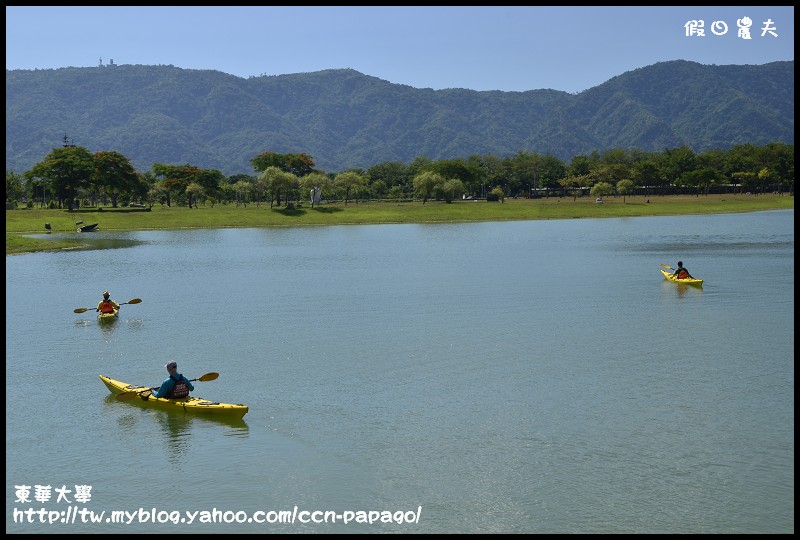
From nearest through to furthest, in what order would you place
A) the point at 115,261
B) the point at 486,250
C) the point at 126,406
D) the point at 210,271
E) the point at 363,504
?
the point at 363,504 → the point at 126,406 → the point at 210,271 → the point at 115,261 → the point at 486,250

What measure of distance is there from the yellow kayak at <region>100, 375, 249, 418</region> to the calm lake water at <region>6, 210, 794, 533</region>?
0.32 metres

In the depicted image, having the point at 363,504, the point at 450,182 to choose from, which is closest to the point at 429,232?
the point at 450,182

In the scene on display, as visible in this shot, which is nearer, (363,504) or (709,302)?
(363,504)

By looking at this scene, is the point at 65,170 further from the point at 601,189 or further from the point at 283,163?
the point at 601,189

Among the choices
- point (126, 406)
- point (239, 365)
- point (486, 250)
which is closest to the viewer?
point (126, 406)

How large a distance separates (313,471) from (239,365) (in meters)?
10.7

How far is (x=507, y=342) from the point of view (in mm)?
31859

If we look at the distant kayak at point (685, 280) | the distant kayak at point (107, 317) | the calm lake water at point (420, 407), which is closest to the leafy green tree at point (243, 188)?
the calm lake water at point (420, 407)

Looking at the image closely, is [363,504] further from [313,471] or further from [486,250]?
[486,250]

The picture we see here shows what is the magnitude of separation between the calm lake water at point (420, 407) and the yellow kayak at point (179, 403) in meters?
0.32

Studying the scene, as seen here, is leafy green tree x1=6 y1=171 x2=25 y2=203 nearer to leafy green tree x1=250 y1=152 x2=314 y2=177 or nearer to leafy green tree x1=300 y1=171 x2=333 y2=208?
leafy green tree x1=250 y1=152 x2=314 y2=177

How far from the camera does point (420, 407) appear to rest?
23.4 meters

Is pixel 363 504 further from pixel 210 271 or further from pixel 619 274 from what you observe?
pixel 210 271

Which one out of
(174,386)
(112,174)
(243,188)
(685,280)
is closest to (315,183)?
(243,188)
